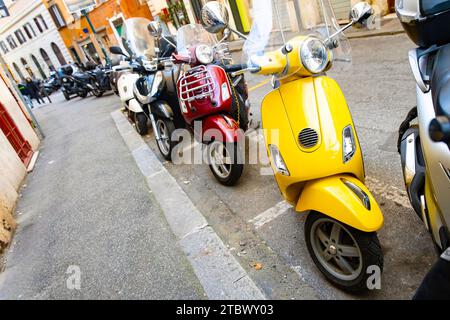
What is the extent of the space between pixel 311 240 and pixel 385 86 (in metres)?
3.28

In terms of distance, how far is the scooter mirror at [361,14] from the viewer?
2.05m

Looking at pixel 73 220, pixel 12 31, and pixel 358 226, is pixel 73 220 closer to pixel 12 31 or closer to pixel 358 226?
pixel 358 226

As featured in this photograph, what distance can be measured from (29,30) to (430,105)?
43.5 m

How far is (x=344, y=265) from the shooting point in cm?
183

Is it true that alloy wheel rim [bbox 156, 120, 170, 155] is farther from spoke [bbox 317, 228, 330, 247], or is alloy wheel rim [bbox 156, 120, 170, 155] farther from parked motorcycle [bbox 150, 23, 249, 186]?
spoke [bbox 317, 228, 330, 247]

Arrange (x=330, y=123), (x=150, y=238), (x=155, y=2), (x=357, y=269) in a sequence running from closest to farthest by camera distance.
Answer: (x=357, y=269) → (x=330, y=123) → (x=150, y=238) → (x=155, y=2)

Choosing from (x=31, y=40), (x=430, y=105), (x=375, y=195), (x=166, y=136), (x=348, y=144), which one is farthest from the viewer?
(x=31, y=40)

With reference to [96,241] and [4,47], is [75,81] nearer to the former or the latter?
[96,241]

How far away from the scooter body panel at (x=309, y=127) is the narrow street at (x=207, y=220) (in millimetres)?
548

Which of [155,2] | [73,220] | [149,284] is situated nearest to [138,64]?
[73,220]

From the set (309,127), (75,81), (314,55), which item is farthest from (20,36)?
(309,127)

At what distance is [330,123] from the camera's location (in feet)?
6.24

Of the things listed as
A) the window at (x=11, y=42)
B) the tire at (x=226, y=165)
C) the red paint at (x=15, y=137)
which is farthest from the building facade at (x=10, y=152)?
the window at (x=11, y=42)

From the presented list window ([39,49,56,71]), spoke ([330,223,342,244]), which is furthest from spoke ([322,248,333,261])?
window ([39,49,56,71])
